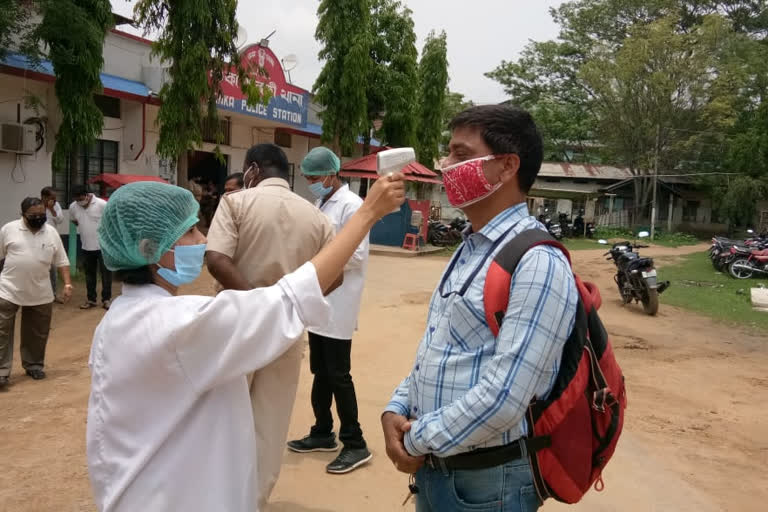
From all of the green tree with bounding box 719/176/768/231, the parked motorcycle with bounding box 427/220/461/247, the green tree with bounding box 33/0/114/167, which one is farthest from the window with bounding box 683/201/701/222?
the green tree with bounding box 33/0/114/167

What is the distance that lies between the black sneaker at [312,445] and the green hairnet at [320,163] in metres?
1.70

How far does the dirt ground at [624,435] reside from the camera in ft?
11.5

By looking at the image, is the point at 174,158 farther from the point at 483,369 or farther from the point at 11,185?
the point at 483,369

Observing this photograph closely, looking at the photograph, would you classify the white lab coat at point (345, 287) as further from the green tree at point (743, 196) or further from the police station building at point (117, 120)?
the green tree at point (743, 196)

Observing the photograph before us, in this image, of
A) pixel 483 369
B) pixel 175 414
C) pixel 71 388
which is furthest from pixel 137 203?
pixel 71 388

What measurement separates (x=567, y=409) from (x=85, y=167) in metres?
12.1

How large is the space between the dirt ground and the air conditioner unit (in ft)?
9.59

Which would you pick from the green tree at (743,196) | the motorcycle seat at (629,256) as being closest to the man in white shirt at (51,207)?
the motorcycle seat at (629,256)

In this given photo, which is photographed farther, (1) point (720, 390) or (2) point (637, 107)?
(2) point (637, 107)

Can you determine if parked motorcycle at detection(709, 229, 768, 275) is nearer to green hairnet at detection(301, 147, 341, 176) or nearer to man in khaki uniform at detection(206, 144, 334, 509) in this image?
green hairnet at detection(301, 147, 341, 176)

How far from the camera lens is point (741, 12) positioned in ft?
119

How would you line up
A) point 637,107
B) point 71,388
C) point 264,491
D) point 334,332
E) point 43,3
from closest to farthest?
1. point 264,491
2. point 334,332
3. point 71,388
4. point 43,3
5. point 637,107

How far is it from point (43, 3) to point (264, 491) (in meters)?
7.93

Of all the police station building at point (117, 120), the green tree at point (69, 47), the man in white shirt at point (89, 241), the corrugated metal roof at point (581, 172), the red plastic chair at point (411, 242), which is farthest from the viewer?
the corrugated metal roof at point (581, 172)
